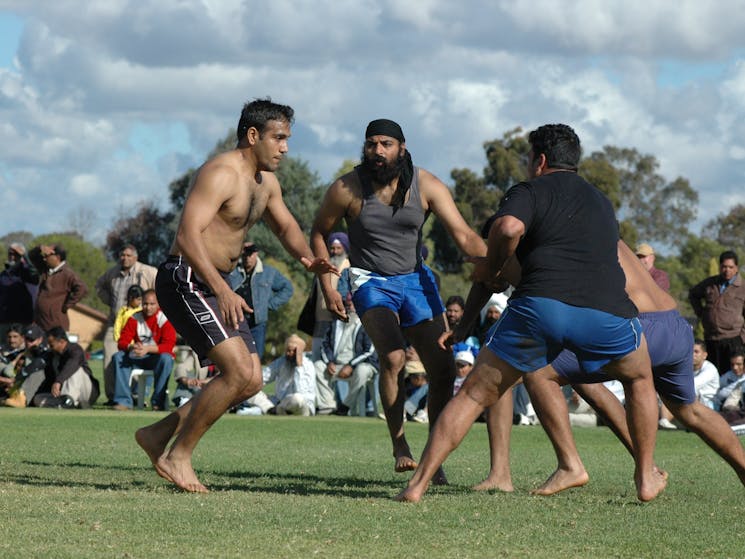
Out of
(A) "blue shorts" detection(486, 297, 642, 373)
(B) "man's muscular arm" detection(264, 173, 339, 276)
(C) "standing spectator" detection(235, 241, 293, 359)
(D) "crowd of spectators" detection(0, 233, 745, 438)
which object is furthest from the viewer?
(D) "crowd of spectators" detection(0, 233, 745, 438)

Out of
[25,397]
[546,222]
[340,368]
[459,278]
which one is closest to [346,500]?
[546,222]

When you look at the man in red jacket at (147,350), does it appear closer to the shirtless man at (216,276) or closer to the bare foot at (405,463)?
the bare foot at (405,463)

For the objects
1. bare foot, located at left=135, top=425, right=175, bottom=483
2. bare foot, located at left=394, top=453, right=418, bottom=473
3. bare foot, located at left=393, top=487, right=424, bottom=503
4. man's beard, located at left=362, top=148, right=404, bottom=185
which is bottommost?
bare foot, located at left=394, top=453, right=418, bottom=473

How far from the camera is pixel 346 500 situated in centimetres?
769

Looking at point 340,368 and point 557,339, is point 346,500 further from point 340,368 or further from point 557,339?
point 340,368

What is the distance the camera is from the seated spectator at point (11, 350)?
19141mm

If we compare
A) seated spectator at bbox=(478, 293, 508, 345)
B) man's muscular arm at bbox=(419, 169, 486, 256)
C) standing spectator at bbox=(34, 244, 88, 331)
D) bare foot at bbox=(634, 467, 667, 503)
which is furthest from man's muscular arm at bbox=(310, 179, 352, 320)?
standing spectator at bbox=(34, 244, 88, 331)

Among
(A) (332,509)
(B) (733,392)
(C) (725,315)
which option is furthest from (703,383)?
(A) (332,509)

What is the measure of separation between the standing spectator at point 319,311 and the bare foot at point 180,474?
403 inches

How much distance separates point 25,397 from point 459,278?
136 feet

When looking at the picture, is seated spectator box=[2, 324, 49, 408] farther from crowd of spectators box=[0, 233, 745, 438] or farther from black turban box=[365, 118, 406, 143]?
black turban box=[365, 118, 406, 143]

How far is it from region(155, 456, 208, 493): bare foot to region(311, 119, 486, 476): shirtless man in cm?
153

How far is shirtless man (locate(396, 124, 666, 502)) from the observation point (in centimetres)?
723

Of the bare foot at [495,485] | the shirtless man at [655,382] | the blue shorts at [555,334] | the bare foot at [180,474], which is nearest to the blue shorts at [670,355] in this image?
the shirtless man at [655,382]
